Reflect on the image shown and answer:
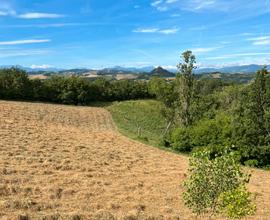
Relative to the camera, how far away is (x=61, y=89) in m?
105

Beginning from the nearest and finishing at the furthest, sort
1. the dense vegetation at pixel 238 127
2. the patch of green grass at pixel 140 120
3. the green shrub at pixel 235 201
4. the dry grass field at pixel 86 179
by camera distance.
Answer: the green shrub at pixel 235 201 → the dry grass field at pixel 86 179 → the dense vegetation at pixel 238 127 → the patch of green grass at pixel 140 120

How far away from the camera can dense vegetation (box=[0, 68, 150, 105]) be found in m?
99.3

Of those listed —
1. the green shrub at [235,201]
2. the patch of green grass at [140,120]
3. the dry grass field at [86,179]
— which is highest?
the green shrub at [235,201]

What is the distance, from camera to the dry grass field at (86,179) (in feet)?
66.1

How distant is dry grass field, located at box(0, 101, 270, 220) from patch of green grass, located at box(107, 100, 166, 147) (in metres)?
11.9

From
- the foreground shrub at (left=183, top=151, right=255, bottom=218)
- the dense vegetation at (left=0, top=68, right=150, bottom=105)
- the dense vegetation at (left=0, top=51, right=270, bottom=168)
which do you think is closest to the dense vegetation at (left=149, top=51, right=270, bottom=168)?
the dense vegetation at (left=0, top=51, right=270, bottom=168)

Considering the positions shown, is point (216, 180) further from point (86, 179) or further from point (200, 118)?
point (200, 118)

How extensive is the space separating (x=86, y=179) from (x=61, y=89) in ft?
258

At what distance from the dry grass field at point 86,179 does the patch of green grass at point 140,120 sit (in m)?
11.9

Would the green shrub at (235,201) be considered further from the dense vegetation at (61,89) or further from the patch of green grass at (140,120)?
the dense vegetation at (61,89)

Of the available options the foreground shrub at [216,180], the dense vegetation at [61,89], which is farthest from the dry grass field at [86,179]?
the dense vegetation at [61,89]

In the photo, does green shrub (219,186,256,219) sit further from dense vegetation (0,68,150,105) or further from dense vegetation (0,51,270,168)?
dense vegetation (0,68,150,105)

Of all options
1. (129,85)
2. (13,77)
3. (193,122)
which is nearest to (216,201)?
(193,122)

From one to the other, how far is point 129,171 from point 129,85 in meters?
84.4
